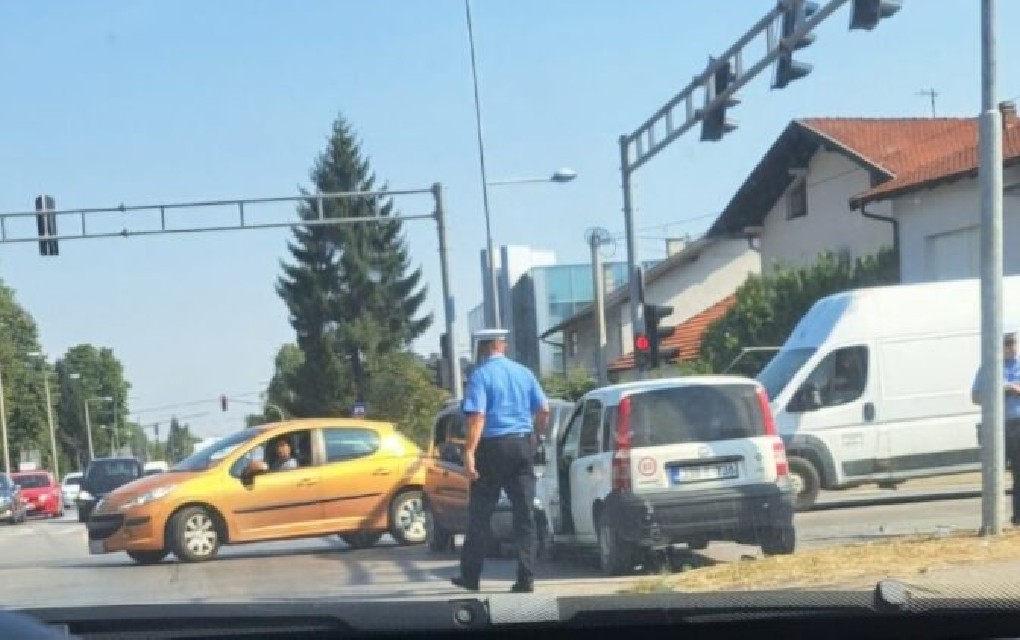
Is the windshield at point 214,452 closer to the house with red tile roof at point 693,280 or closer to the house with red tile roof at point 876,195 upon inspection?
the house with red tile roof at point 876,195

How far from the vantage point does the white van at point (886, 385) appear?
1800 cm

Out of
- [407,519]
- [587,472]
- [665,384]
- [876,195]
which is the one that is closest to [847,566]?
[665,384]

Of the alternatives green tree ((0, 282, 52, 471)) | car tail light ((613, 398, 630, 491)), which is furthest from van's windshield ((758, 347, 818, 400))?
green tree ((0, 282, 52, 471))

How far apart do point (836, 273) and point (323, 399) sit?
133 feet

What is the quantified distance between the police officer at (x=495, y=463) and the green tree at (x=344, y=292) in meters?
57.0

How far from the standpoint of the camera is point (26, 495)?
151ft

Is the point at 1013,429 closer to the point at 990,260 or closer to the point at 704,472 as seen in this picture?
the point at 990,260

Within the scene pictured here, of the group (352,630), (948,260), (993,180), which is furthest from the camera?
(948,260)

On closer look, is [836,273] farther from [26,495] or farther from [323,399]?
[323,399]

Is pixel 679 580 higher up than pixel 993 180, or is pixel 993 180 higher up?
pixel 993 180

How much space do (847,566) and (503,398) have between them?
274cm

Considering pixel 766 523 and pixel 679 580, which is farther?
pixel 766 523

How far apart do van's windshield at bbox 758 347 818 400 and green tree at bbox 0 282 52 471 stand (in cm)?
7760

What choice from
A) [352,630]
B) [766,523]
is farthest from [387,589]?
[352,630]
